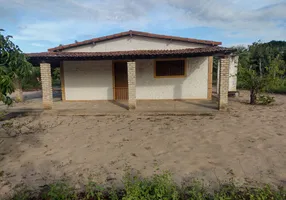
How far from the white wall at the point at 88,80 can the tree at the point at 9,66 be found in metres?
8.15

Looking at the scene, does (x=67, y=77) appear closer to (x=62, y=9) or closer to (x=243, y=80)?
(x=62, y=9)

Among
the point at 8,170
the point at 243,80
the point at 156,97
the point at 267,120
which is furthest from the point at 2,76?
the point at 243,80

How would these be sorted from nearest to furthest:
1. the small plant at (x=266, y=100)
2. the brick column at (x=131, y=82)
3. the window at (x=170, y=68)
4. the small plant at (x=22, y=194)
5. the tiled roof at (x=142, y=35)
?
the small plant at (x=22, y=194) → the brick column at (x=131, y=82) → the small plant at (x=266, y=100) → the tiled roof at (x=142, y=35) → the window at (x=170, y=68)

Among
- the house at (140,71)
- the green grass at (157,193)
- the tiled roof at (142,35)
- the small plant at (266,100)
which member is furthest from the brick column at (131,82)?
the small plant at (266,100)

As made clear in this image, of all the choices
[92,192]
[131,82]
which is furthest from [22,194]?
[131,82]

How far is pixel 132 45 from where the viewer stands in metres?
10.2

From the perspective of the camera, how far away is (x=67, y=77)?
34.6ft

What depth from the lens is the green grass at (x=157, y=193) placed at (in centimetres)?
239

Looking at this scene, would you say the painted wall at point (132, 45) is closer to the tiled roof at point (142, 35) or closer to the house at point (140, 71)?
the house at point (140, 71)

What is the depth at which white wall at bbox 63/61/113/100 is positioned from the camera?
1044 centimetres

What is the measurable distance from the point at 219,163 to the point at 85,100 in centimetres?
855

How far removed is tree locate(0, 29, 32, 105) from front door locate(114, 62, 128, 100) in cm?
822

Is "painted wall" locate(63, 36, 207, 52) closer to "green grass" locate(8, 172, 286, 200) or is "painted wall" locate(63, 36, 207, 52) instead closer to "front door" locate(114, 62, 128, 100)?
"front door" locate(114, 62, 128, 100)

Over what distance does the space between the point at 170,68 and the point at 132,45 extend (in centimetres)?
239
